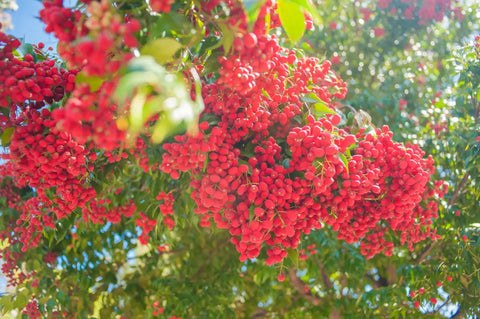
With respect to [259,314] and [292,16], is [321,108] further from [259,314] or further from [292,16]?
[259,314]

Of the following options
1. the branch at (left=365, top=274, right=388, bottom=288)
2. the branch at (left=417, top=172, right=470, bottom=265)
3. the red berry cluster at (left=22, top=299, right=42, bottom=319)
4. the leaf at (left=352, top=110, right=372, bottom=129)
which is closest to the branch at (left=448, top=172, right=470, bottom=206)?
the branch at (left=417, top=172, right=470, bottom=265)

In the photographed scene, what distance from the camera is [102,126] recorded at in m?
0.97

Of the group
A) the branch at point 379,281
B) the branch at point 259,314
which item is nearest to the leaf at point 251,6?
the branch at point 379,281

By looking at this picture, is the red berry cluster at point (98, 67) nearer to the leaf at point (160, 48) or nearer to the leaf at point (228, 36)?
the leaf at point (160, 48)

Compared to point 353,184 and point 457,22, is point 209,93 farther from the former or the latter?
point 457,22

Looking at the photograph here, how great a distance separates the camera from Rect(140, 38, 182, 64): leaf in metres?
1.14

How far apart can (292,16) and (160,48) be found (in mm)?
408

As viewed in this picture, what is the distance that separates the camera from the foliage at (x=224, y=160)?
3.88ft

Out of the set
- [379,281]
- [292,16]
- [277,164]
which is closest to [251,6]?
[292,16]

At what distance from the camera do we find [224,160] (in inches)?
66.7

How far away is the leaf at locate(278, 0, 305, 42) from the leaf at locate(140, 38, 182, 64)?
0.33m

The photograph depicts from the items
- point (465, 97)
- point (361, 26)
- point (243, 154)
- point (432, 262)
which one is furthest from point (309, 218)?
point (361, 26)

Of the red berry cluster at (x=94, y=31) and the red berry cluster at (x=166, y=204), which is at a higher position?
the red berry cluster at (x=166, y=204)

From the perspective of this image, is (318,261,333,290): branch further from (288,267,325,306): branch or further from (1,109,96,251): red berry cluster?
(1,109,96,251): red berry cluster
